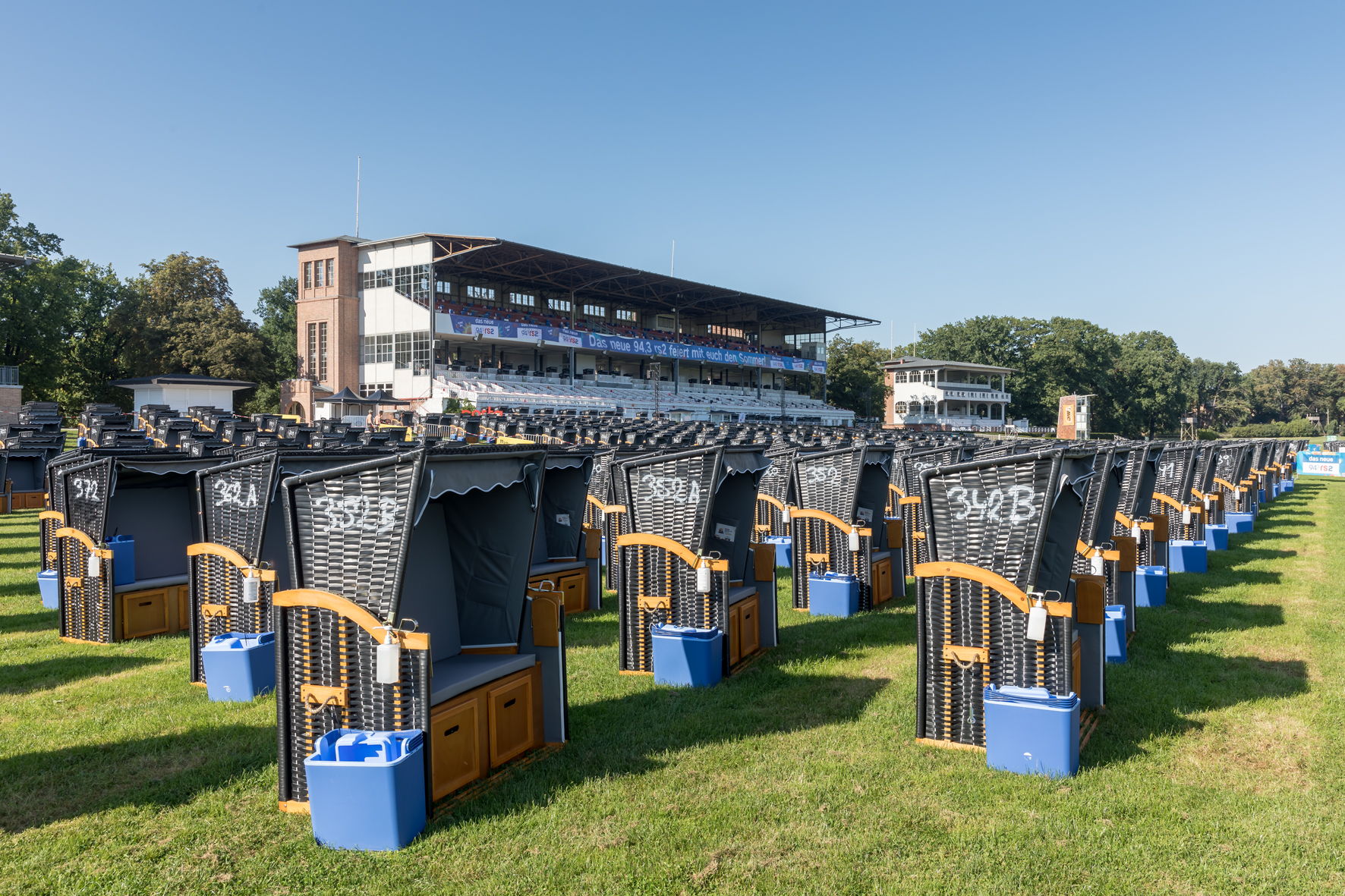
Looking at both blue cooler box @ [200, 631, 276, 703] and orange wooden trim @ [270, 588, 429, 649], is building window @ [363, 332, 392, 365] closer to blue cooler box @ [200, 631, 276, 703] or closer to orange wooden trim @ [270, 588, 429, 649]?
blue cooler box @ [200, 631, 276, 703]

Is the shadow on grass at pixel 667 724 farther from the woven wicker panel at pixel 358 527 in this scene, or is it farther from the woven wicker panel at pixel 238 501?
the woven wicker panel at pixel 238 501

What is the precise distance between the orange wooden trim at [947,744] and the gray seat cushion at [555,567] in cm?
520

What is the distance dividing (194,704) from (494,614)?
278 centimetres

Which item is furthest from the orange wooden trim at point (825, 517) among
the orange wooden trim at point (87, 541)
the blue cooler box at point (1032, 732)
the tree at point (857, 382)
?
the tree at point (857, 382)

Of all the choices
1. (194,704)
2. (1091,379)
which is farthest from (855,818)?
(1091,379)

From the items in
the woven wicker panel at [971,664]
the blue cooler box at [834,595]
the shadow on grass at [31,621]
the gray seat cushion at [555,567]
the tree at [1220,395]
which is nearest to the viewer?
the woven wicker panel at [971,664]

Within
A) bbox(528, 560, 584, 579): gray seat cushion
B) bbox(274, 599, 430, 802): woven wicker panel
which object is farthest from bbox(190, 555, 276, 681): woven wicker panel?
bbox(528, 560, 584, 579): gray seat cushion

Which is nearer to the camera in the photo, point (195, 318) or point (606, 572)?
point (606, 572)

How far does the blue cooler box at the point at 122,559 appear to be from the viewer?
9.30 m

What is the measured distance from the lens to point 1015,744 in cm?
577

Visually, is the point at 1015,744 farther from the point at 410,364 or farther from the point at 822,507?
the point at 410,364

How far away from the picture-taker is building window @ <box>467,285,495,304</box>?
62156 mm

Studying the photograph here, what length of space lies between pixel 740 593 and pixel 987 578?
3.18 meters

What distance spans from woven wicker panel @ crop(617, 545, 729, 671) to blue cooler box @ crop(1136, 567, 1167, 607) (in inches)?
253
